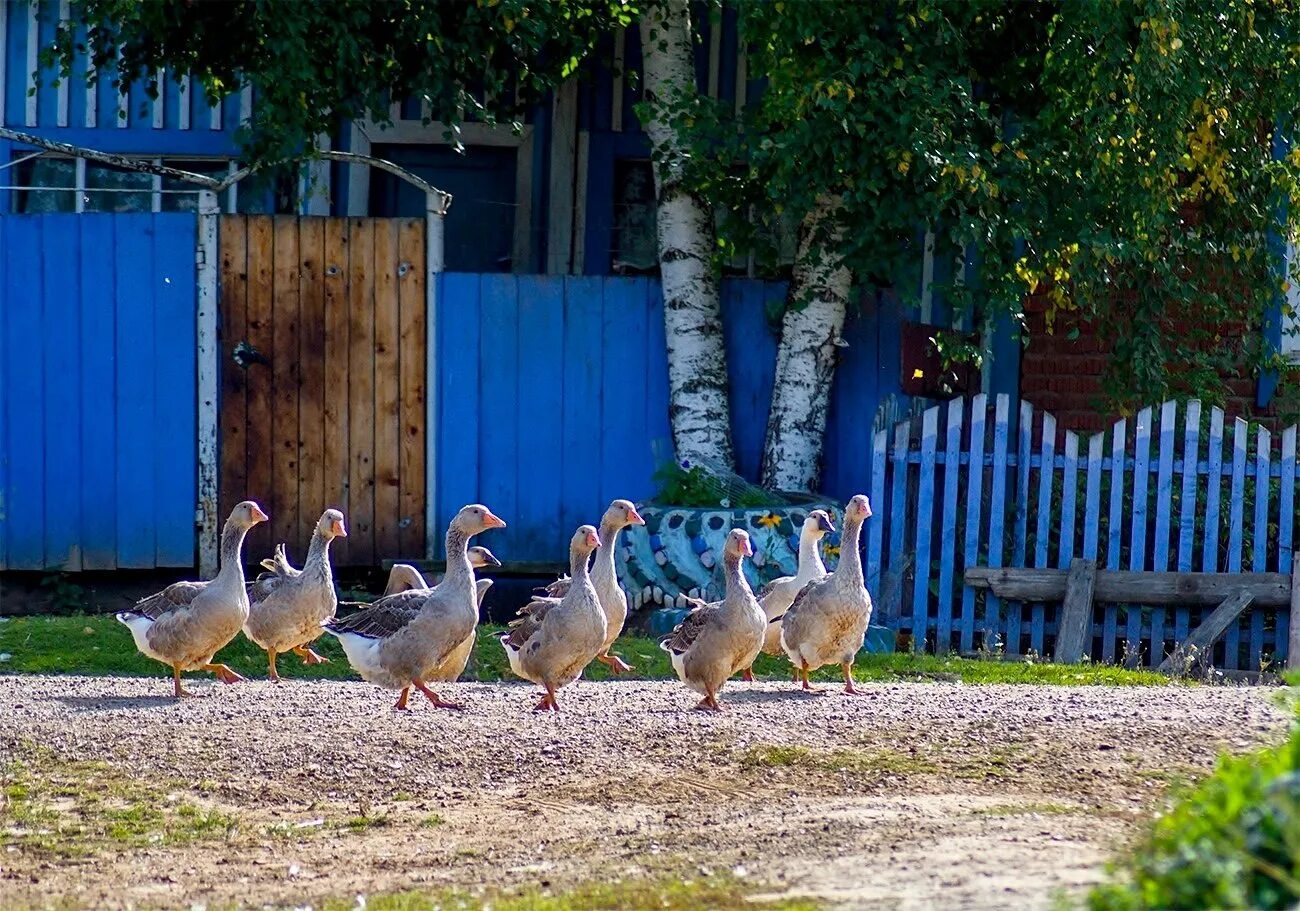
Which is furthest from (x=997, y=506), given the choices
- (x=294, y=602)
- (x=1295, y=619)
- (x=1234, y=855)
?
(x=1234, y=855)

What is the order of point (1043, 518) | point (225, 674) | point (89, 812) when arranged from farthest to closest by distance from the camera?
point (1043, 518), point (225, 674), point (89, 812)

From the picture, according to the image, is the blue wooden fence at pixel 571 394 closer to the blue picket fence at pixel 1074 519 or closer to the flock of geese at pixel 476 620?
the blue picket fence at pixel 1074 519

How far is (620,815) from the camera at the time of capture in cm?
749

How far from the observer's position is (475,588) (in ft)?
33.1

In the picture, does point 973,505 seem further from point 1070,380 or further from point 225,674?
point 225,674

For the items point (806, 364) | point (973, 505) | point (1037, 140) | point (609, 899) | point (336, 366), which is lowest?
point (609, 899)

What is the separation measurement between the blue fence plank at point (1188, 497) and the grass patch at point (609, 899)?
7.29m

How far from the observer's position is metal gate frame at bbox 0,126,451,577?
13695mm

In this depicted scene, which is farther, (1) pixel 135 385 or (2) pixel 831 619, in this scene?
(1) pixel 135 385

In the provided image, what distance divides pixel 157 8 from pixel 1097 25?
6.29 m

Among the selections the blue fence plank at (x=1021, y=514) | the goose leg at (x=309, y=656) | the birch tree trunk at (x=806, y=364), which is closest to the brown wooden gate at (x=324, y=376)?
the goose leg at (x=309, y=656)

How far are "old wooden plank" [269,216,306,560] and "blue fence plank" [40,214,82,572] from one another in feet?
2.17

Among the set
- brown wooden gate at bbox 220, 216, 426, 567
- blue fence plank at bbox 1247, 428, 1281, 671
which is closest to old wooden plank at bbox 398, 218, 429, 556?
brown wooden gate at bbox 220, 216, 426, 567

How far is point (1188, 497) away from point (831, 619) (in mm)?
3943
